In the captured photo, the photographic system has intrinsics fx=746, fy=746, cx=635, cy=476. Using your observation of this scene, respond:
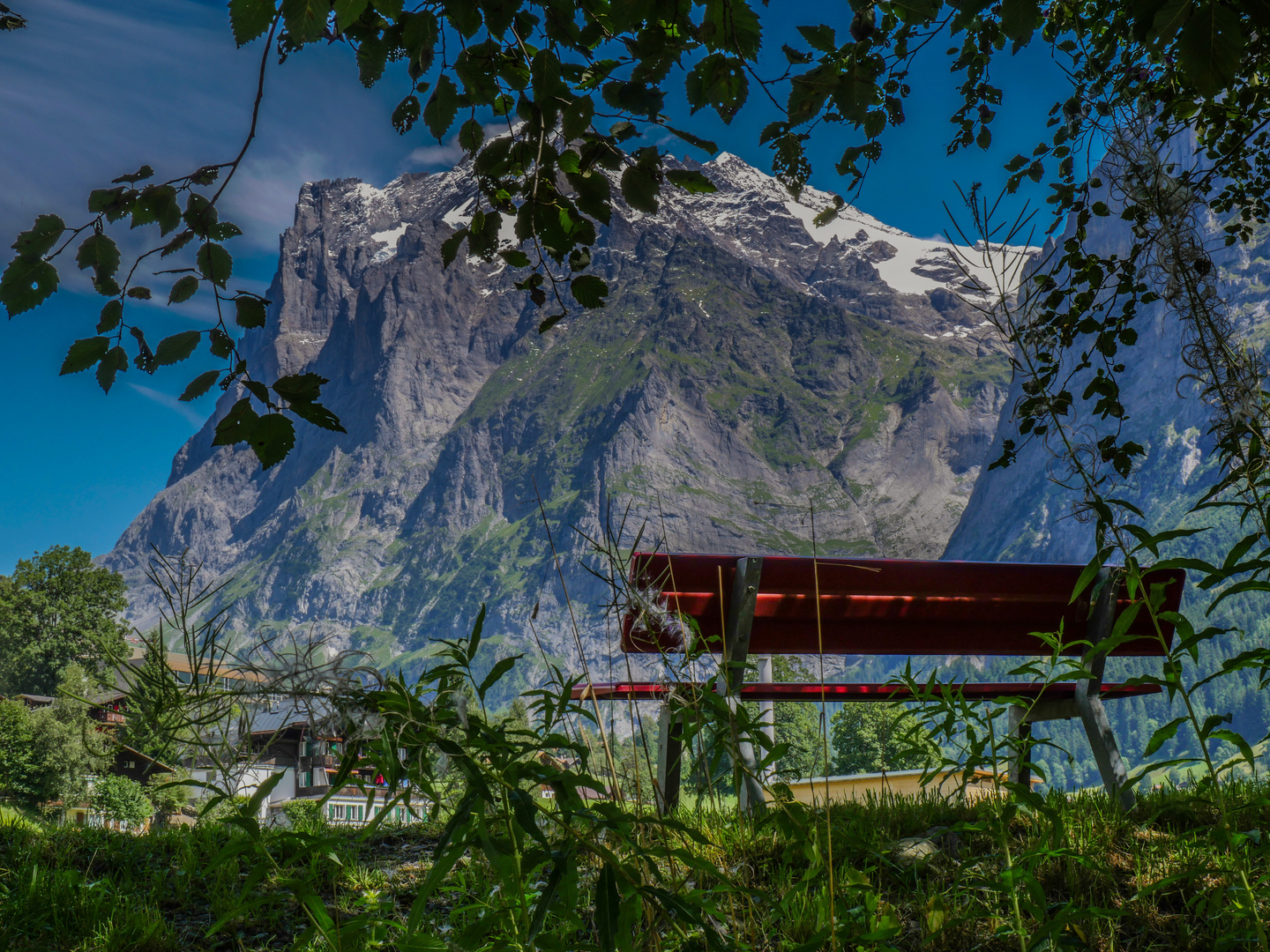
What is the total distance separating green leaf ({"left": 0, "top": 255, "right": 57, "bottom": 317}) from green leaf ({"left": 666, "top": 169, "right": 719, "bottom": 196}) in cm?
119

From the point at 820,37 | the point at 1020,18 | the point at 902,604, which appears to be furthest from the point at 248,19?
the point at 902,604

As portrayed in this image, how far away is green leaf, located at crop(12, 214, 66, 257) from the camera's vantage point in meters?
1.37

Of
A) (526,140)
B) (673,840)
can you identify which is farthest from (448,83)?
(673,840)

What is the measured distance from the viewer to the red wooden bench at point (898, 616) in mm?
2668

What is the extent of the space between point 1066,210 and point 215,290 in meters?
3.75

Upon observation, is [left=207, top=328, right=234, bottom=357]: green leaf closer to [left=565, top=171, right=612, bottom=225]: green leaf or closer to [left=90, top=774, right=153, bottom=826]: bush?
[left=565, top=171, right=612, bottom=225]: green leaf

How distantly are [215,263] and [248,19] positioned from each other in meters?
0.50

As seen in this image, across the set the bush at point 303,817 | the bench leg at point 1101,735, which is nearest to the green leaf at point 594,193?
the bush at point 303,817

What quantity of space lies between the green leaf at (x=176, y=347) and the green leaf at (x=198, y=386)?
0.15 ft

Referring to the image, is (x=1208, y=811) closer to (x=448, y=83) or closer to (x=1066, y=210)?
(x=1066, y=210)

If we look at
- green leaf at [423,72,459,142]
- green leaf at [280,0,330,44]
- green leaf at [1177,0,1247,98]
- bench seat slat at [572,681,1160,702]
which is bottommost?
bench seat slat at [572,681,1160,702]

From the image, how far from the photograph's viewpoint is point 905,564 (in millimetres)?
2844

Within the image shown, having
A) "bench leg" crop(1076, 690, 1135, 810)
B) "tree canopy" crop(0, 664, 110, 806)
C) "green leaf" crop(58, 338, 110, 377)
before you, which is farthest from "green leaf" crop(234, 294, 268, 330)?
"tree canopy" crop(0, 664, 110, 806)

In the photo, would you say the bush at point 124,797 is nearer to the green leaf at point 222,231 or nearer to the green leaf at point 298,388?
the green leaf at point 222,231
